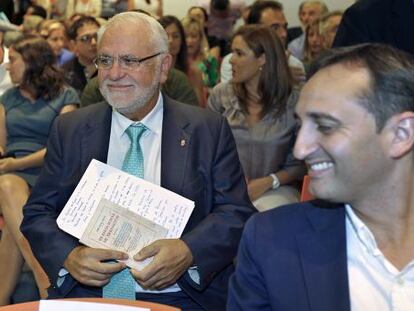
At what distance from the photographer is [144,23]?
2.56m

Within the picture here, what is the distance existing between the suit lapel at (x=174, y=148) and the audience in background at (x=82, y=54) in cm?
273

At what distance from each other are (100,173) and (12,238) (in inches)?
54.3

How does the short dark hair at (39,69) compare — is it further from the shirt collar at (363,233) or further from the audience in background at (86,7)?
the audience in background at (86,7)

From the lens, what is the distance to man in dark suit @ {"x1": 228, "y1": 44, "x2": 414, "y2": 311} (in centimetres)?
150

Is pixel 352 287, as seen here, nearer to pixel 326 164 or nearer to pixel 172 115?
pixel 326 164

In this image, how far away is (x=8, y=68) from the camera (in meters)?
4.52

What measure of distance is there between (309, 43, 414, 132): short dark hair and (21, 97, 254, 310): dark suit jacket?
104cm

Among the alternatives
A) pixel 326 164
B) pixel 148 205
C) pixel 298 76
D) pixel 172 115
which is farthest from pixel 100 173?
pixel 298 76

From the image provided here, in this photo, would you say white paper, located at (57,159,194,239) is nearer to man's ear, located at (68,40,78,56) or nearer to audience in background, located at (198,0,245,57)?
man's ear, located at (68,40,78,56)

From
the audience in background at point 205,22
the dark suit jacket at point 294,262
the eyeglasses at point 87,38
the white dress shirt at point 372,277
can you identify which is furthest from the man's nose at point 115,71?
the audience in background at point 205,22

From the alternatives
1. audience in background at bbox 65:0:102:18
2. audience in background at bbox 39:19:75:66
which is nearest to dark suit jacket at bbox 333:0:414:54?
audience in background at bbox 39:19:75:66

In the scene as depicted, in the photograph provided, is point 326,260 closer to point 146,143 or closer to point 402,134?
point 402,134

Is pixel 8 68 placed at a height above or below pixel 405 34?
below

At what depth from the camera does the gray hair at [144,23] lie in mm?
2559
